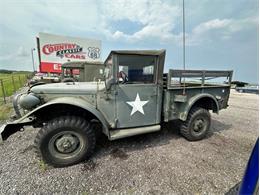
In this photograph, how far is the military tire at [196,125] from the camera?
11.7 ft

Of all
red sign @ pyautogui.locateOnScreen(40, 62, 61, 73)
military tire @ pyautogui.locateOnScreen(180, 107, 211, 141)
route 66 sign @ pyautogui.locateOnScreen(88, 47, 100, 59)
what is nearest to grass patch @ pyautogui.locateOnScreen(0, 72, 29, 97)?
red sign @ pyautogui.locateOnScreen(40, 62, 61, 73)

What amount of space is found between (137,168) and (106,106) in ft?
4.10

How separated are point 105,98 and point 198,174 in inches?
82.0

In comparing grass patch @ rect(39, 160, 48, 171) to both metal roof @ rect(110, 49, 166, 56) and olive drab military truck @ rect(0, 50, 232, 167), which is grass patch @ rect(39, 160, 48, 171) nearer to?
olive drab military truck @ rect(0, 50, 232, 167)

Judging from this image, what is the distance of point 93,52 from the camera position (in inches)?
660

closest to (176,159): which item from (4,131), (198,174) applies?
(198,174)

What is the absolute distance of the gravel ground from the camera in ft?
7.33

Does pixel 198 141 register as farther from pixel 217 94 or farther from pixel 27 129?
pixel 27 129

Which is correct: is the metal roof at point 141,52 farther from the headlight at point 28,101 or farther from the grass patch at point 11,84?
the grass patch at point 11,84

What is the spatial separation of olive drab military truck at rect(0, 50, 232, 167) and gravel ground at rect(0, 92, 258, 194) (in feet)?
1.17

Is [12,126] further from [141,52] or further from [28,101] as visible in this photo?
[141,52]

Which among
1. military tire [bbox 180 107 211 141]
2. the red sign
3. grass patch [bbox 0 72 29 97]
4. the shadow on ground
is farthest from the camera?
the red sign

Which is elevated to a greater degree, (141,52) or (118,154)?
(141,52)

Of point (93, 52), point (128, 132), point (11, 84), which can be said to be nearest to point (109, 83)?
point (128, 132)
